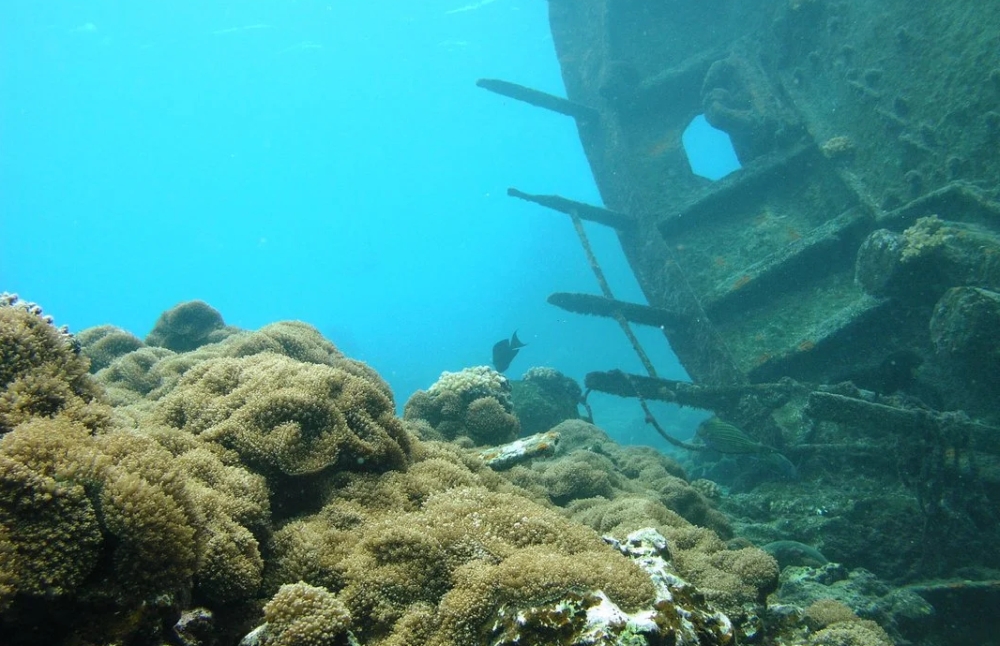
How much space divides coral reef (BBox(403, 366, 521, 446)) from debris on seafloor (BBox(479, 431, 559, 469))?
106 cm

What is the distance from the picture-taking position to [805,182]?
11.7 metres

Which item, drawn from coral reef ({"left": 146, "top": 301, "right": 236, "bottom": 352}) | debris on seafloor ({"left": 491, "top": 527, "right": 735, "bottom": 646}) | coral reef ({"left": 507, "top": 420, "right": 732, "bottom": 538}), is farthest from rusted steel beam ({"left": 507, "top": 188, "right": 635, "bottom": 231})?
debris on seafloor ({"left": 491, "top": 527, "right": 735, "bottom": 646})

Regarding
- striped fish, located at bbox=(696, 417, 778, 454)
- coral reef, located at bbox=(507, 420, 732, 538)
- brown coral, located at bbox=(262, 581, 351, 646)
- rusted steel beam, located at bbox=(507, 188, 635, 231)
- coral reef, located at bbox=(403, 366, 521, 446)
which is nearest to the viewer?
brown coral, located at bbox=(262, 581, 351, 646)

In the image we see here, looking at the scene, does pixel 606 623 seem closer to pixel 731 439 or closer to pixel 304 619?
pixel 304 619

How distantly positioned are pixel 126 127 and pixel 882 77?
312 ft

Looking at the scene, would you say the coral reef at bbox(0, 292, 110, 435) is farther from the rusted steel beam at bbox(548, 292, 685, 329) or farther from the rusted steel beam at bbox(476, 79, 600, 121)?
the rusted steel beam at bbox(476, 79, 600, 121)

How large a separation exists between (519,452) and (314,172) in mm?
132373

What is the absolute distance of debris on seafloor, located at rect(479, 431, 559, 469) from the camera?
216 inches

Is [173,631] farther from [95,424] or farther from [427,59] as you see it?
[427,59]

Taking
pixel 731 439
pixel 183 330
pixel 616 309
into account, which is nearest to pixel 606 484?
pixel 731 439

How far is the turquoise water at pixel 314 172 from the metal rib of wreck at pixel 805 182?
38.9 meters

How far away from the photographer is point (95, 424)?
2.61 m

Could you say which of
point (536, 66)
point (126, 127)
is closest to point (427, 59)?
point (536, 66)

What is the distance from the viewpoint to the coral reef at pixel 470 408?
6793mm
